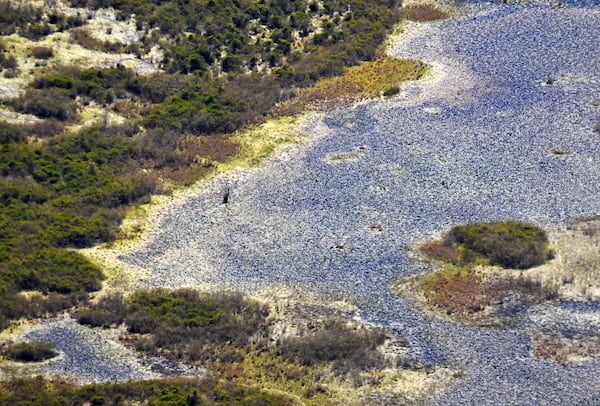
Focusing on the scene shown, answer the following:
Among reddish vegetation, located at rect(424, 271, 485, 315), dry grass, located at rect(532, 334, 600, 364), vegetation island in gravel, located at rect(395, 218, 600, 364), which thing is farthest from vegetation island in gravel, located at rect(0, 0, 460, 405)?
dry grass, located at rect(532, 334, 600, 364)

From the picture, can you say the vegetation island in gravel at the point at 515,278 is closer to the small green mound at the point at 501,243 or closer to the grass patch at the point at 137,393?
the small green mound at the point at 501,243

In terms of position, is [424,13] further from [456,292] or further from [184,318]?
[184,318]

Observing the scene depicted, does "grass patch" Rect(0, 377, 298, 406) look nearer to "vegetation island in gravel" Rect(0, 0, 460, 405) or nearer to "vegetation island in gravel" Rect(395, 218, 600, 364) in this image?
"vegetation island in gravel" Rect(0, 0, 460, 405)

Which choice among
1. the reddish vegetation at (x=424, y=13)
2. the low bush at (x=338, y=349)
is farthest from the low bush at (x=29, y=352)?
the reddish vegetation at (x=424, y=13)

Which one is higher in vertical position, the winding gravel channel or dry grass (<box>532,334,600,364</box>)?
the winding gravel channel

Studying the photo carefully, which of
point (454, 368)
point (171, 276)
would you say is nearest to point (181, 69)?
point (171, 276)

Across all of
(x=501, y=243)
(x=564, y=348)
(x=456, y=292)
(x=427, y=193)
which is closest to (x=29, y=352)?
(x=456, y=292)

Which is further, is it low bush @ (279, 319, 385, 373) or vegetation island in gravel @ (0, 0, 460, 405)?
low bush @ (279, 319, 385, 373)
